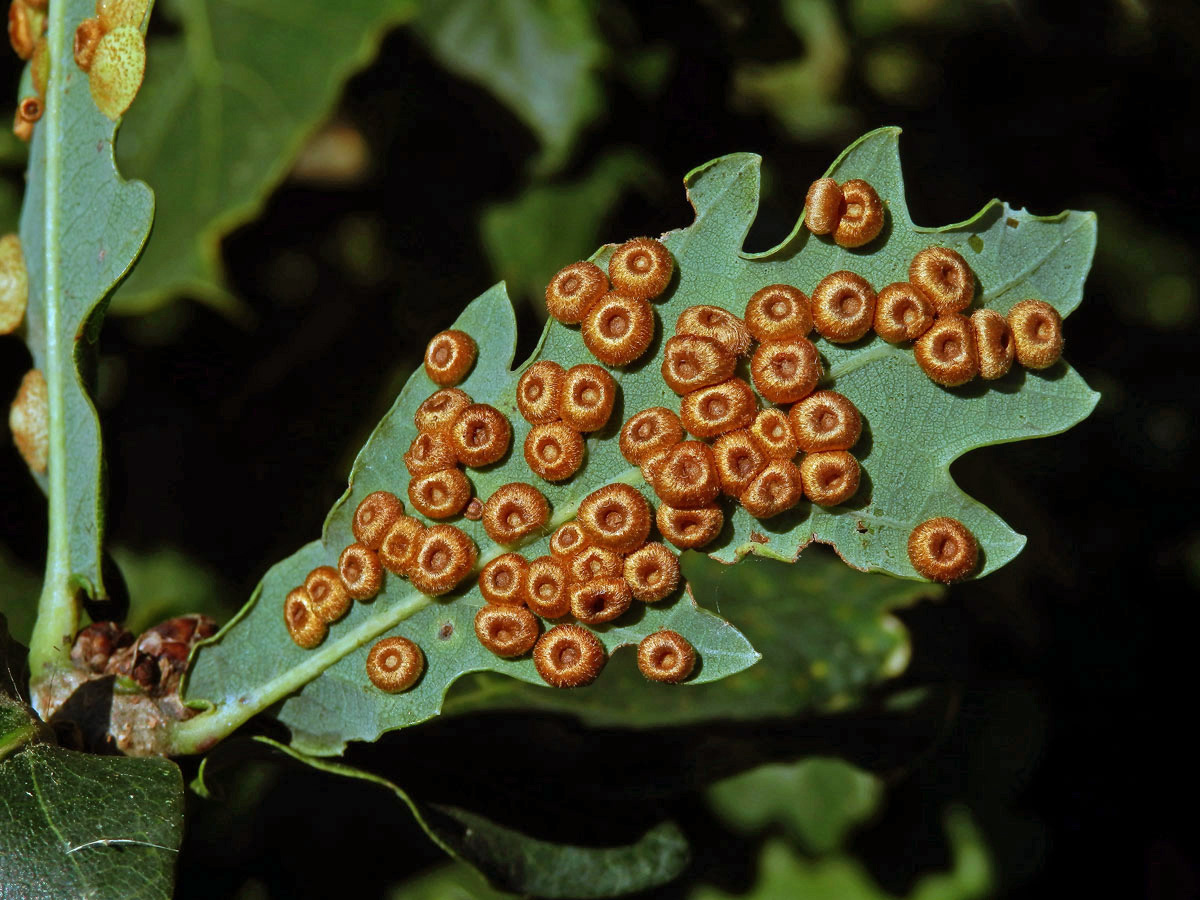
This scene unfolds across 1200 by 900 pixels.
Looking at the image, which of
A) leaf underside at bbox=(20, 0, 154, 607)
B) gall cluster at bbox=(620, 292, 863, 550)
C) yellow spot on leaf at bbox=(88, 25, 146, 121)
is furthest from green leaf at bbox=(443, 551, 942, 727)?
yellow spot on leaf at bbox=(88, 25, 146, 121)

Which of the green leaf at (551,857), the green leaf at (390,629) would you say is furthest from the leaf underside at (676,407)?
the green leaf at (551,857)

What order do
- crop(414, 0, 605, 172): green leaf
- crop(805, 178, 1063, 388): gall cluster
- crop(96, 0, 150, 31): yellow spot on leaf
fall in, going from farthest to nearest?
crop(414, 0, 605, 172): green leaf < crop(96, 0, 150, 31): yellow spot on leaf < crop(805, 178, 1063, 388): gall cluster

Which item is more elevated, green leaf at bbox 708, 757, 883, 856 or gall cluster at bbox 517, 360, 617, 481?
gall cluster at bbox 517, 360, 617, 481

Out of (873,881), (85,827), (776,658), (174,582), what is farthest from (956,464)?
(85,827)

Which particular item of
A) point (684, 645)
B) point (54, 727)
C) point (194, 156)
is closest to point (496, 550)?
point (684, 645)

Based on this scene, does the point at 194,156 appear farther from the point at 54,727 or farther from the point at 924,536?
the point at 924,536

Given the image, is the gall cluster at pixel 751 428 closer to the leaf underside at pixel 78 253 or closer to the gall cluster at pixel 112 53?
the leaf underside at pixel 78 253

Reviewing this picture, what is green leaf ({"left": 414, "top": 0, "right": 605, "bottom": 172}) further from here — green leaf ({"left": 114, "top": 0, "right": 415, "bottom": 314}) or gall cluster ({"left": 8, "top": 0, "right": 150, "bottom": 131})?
→ gall cluster ({"left": 8, "top": 0, "right": 150, "bottom": 131})
